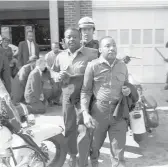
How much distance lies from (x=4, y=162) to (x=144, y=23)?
696cm

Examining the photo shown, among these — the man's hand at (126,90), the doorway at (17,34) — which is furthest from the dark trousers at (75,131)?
the doorway at (17,34)

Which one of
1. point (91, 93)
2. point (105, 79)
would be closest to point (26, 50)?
point (91, 93)

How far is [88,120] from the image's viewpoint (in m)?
3.03

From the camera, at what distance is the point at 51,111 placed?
654cm

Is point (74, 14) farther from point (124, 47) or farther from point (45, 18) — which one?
point (45, 18)

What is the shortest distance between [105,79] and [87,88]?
0.74 feet

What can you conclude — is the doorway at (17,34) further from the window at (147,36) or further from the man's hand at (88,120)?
the man's hand at (88,120)

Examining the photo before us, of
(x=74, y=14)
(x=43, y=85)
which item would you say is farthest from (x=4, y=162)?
(x=74, y=14)

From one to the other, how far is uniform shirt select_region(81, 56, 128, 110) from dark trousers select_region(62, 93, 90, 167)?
0.33 metres

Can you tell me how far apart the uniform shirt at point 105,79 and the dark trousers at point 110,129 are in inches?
3.9

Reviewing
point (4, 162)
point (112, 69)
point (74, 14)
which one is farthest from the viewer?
point (74, 14)

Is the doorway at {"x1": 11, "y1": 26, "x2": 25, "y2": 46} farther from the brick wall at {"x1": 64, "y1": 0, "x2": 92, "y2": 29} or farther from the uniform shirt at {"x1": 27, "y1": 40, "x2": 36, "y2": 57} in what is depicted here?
the uniform shirt at {"x1": 27, "y1": 40, "x2": 36, "y2": 57}

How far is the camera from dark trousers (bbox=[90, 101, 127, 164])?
9.92 ft

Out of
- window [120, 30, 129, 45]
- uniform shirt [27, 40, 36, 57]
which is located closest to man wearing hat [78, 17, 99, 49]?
uniform shirt [27, 40, 36, 57]
